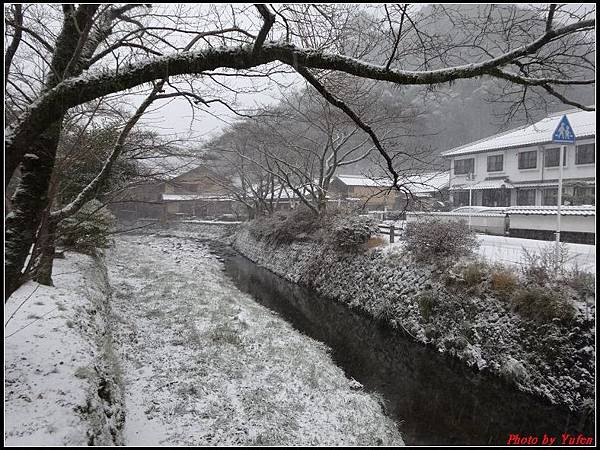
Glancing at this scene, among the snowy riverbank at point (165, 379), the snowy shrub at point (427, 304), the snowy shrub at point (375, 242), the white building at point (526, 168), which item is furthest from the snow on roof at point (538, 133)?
the snowy riverbank at point (165, 379)

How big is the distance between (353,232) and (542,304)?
21.4ft

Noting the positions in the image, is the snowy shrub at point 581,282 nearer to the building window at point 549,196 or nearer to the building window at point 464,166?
the building window at point 549,196

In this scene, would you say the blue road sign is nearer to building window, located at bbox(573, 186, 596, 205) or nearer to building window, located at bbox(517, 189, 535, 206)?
building window, located at bbox(573, 186, 596, 205)

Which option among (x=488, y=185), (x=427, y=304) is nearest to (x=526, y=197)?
(x=488, y=185)

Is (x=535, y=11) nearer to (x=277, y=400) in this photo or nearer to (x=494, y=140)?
(x=277, y=400)

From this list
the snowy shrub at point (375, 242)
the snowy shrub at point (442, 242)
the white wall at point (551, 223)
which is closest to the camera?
the snowy shrub at point (442, 242)

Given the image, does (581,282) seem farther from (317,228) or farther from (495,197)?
(495,197)

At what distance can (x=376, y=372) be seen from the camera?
6.46m

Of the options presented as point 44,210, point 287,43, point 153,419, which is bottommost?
point 153,419

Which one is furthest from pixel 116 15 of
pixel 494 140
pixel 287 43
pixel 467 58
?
pixel 494 140

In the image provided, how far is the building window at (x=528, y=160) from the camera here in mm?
20203

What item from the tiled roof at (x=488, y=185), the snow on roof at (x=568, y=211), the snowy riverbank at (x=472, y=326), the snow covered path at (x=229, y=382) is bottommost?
the snow covered path at (x=229, y=382)

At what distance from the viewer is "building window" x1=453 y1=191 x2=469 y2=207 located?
948 inches

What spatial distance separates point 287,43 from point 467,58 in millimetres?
3020
